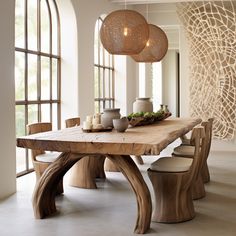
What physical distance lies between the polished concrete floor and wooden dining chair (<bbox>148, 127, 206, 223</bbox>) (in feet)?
0.33

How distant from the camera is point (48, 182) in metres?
3.65

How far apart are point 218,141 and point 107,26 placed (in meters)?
4.16

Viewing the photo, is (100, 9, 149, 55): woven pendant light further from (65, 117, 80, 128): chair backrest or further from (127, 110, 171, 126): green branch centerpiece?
(65, 117, 80, 128): chair backrest

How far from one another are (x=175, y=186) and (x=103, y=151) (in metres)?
0.81

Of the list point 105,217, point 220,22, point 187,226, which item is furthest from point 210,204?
point 220,22

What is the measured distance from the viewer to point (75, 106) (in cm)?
625

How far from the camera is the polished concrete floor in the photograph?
3.34m

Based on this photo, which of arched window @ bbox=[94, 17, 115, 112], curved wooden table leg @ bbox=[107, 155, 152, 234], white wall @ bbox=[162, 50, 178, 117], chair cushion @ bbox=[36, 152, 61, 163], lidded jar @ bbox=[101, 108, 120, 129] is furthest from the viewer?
white wall @ bbox=[162, 50, 178, 117]

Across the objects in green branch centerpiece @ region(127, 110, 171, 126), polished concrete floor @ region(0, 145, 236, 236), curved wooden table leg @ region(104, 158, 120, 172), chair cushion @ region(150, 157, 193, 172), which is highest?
green branch centerpiece @ region(127, 110, 171, 126)

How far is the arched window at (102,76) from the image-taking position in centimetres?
753

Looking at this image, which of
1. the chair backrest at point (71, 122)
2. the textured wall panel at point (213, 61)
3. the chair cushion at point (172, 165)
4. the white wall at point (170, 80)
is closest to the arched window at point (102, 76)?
the textured wall panel at point (213, 61)

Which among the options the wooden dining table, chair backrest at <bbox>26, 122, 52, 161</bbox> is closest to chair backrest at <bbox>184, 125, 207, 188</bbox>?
the wooden dining table

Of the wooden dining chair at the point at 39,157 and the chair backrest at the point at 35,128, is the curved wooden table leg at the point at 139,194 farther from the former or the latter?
A: the chair backrest at the point at 35,128

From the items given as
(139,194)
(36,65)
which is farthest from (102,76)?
(139,194)
